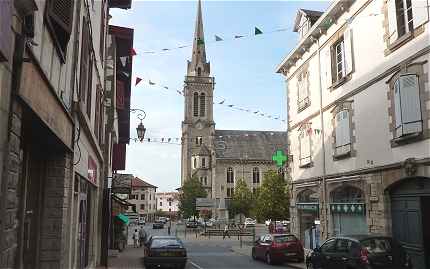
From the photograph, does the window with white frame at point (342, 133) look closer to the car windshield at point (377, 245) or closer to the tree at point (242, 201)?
the car windshield at point (377, 245)

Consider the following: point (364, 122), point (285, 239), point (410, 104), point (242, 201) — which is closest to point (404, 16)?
point (410, 104)

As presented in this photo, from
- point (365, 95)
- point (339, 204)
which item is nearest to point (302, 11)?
point (365, 95)

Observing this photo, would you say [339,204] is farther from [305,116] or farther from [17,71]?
[17,71]

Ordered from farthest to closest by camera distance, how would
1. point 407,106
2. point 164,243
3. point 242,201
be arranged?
point 242,201 → point 164,243 → point 407,106

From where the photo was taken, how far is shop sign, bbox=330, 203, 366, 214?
17.8 m

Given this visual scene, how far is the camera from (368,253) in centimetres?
1247

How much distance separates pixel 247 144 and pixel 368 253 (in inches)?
3470

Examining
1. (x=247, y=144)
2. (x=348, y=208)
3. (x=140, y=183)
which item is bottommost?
(x=348, y=208)

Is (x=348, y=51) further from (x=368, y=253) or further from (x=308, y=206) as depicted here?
(x=368, y=253)

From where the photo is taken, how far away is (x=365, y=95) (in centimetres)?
1741

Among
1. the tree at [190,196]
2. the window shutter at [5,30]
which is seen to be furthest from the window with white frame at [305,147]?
the tree at [190,196]

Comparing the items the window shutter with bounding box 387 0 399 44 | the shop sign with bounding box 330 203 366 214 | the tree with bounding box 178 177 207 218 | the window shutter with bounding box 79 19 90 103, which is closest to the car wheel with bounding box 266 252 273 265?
the shop sign with bounding box 330 203 366 214

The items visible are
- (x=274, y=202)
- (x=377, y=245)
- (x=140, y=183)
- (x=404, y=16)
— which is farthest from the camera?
(x=140, y=183)

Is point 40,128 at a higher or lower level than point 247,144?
lower
